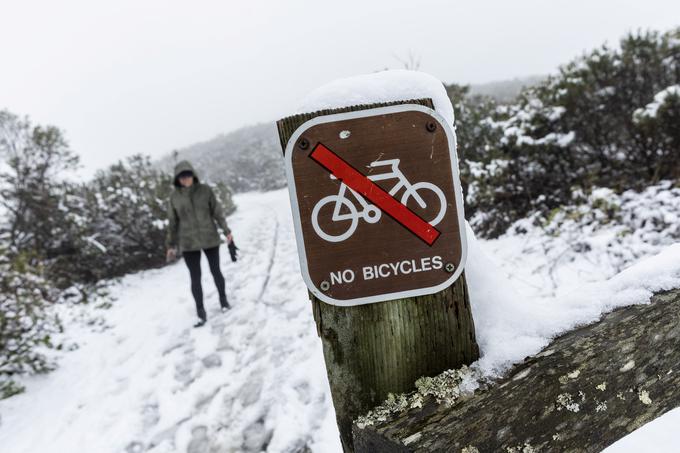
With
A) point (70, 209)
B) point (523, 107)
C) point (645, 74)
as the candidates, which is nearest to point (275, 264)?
point (70, 209)

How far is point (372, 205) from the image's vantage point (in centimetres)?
92

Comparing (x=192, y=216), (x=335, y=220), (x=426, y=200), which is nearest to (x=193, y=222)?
(x=192, y=216)

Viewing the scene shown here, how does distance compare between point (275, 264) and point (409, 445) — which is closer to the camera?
point (409, 445)

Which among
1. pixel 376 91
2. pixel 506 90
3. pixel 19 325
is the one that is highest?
pixel 506 90

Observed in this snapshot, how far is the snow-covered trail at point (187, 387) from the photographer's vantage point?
2426mm

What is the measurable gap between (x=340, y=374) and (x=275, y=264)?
5.27 meters

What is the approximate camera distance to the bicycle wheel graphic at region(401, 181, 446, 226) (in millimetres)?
914

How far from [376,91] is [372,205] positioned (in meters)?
0.28

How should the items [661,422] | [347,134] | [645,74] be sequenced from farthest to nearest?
[645,74] → [661,422] → [347,134]

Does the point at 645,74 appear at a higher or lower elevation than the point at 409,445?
higher

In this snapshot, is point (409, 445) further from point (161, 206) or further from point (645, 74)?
point (161, 206)

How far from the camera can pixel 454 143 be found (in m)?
0.94

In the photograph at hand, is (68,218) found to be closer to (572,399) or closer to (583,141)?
(572,399)

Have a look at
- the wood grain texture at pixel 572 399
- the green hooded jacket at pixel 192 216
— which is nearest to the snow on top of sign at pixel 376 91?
the wood grain texture at pixel 572 399
